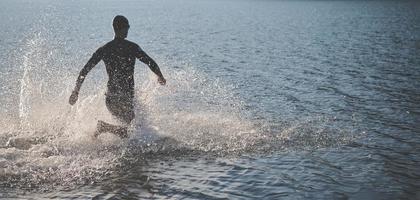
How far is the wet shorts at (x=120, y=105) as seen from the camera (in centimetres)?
1141

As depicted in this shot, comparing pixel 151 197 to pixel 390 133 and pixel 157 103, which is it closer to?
pixel 390 133

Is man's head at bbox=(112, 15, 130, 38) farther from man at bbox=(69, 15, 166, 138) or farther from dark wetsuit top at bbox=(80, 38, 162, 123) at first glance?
dark wetsuit top at bbox=(80, 38, 162, 123)

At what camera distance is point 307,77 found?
26.2 m

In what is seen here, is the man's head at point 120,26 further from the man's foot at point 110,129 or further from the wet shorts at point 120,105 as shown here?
the man's foot at point 110,129

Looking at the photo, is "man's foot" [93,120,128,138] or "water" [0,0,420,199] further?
"man's foot" [93,120,128,138]

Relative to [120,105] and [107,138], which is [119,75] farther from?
[107,138]

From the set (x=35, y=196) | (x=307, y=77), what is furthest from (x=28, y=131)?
(x=307, y=77)

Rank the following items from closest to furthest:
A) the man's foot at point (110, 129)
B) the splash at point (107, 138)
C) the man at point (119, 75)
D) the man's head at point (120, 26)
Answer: the splash at point (107, 138)
the man's head at point (120, 26)
the man at point (119, 75)
the man's foot at point (110, 129)

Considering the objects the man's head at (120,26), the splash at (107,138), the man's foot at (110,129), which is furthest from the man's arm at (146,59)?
the man's foot at (110,129)

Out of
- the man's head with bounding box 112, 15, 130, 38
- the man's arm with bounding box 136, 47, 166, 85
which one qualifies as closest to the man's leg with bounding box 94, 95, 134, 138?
the man's arm with bounding box 136, 47, 166, 85

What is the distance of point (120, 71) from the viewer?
1134 cm

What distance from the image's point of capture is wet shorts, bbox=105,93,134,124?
1141 centimetres

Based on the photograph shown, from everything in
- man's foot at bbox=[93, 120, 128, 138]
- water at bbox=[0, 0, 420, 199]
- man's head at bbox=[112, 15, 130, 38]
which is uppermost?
man's head at bbox=[112, 15, 130, 38]

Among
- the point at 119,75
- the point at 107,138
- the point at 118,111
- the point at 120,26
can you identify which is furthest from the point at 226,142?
the point at 120,26
